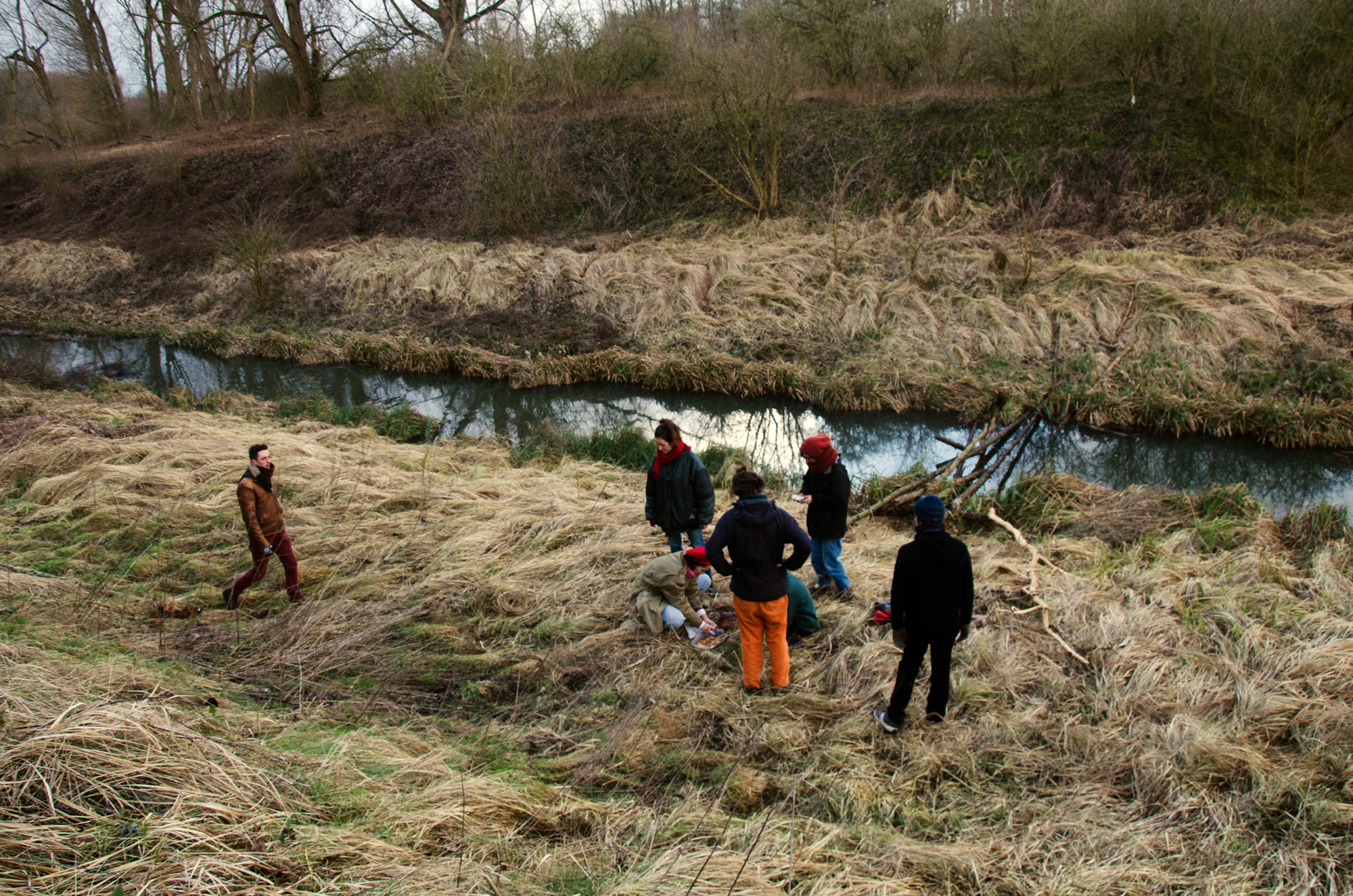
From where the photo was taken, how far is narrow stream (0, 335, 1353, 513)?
861 cm

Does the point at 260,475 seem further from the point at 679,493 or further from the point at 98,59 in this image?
the point at 98,59

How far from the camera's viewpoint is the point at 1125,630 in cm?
433

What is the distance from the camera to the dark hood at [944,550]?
3.34m

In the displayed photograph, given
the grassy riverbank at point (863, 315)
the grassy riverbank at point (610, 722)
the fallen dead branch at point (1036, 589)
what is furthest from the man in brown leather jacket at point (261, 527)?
the grassy riverbank at point (863, 315)

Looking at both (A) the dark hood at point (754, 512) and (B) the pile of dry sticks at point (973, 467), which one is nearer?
(A) the dark hood at point (754, 512)

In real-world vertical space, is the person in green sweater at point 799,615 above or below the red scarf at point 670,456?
below

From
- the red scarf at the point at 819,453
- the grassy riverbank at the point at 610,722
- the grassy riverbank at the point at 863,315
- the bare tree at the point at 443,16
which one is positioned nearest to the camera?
the grassy riverbank at the point at 610,722

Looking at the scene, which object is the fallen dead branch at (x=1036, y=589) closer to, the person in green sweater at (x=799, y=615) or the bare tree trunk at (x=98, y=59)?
the person in green sweater at (x=799, y=615)

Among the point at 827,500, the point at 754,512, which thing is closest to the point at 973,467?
the point at 827,500

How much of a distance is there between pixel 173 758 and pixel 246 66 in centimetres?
3235

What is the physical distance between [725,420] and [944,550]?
792cm

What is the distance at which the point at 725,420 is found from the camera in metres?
11.2

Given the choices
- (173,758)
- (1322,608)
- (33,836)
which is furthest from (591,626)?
(1322,608)

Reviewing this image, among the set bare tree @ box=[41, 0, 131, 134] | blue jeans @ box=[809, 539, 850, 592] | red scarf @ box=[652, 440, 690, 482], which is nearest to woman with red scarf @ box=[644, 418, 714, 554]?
red scarf @ box=[652, 440, 690, 482]
